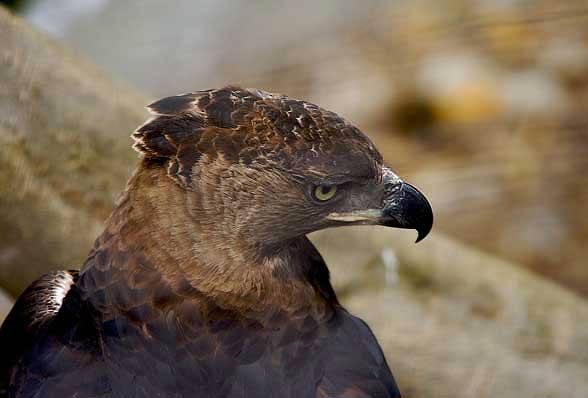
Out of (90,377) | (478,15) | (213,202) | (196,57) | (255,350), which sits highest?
(478,15)

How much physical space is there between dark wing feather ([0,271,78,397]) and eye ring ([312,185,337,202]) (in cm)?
91

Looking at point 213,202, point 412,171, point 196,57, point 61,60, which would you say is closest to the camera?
point 213,202

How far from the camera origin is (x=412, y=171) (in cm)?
618

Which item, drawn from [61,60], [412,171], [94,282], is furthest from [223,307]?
[412,171]

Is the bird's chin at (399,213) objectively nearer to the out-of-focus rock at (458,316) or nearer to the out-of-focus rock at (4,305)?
the out-of-focus rock at (458,316)

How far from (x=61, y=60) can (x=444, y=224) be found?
117 inches

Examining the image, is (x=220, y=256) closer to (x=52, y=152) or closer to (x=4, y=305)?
(x=52, y=152)

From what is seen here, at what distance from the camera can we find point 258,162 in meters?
2.54

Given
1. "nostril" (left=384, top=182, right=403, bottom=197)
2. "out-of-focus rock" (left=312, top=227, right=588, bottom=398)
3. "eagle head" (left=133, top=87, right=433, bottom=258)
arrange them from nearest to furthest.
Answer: "eagle head" (left=133, top=87, right=433, bottom=258)
"nostril" (left=384, top=182, right=403, bottom=197)
"out-of-focus rock" (left=312, top=227, right=588, bottom=398)

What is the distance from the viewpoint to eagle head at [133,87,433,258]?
8.34 ft

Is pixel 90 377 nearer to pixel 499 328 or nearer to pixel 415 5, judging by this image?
pixel 499 328

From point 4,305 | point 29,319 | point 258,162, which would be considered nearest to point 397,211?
Result: point 258,162

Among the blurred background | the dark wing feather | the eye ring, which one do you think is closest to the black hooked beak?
the eye ring

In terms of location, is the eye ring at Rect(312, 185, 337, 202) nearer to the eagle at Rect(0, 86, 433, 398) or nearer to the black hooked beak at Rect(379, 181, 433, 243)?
the eagle at Rect(0, 86, 433, 398)
